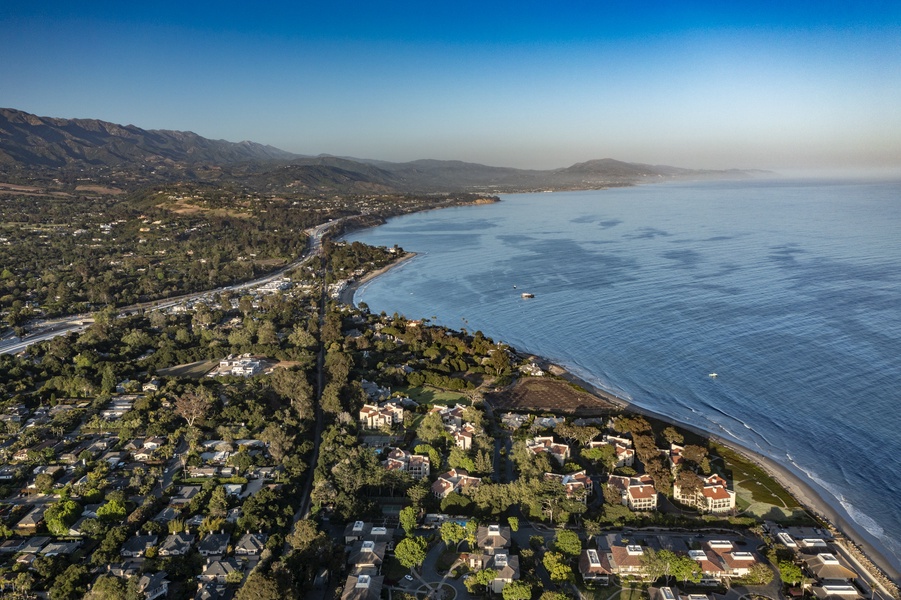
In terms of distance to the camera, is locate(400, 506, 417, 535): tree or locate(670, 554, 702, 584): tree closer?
locate(670, 554, 702, 584): tree

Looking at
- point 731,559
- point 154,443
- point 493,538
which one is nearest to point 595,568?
point 493,538

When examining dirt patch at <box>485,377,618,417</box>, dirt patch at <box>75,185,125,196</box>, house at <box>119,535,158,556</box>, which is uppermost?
dirt patch at <box>75,185,125,196</box>

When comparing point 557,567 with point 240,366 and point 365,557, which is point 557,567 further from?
point 240,366

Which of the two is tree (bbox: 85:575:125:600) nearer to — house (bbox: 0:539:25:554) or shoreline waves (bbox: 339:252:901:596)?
house (bbox: 0:539:25:554)

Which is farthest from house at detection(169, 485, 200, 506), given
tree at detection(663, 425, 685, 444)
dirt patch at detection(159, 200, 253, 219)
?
dirt patch at detection(159, 200, 253, 219)

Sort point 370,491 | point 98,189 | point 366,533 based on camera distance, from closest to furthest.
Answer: point 366,533 → point 370,491 → point 98,189

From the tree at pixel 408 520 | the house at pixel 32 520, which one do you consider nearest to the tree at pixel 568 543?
the tree at pixel 408 520

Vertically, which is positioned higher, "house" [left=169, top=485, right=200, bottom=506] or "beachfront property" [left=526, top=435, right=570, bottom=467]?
"beachfront property" [left=526, top=435, right=570, bottom=467]

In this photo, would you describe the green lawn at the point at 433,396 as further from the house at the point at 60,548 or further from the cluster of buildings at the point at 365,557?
the house at the point at 60,548
